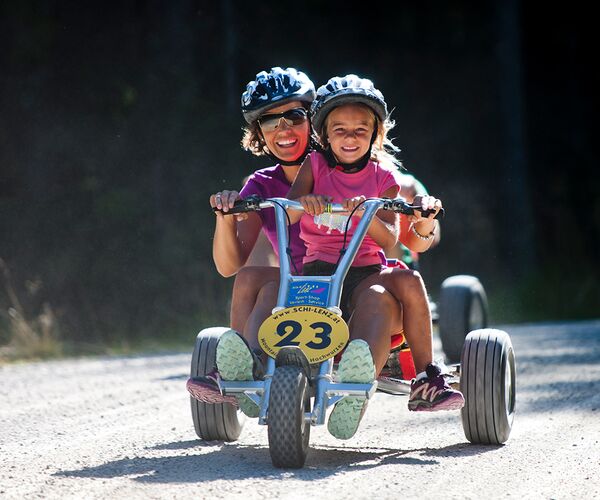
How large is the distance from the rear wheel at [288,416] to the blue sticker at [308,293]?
1.37 feet

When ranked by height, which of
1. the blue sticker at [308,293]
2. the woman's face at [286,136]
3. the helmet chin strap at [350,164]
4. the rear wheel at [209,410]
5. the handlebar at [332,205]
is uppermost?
the woman's face at [286,136]

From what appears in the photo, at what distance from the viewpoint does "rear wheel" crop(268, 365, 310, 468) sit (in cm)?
420

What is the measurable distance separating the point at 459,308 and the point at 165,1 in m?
8.59

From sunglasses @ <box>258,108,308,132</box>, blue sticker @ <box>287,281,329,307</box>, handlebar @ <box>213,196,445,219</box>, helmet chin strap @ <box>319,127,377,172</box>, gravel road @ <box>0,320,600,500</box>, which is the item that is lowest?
gravel road @ <box>0,320,600,500</box>

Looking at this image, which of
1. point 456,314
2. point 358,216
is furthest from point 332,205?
point 456,314

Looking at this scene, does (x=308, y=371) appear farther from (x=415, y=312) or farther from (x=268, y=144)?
(x=268, y=144)

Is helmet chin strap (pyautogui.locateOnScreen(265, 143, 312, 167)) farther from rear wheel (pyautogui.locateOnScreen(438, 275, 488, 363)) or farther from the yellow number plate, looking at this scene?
rear wheel (pyautogui.locateOnScreen(438, 275, 488, 363))

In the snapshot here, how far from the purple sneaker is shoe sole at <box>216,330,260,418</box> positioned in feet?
0.32

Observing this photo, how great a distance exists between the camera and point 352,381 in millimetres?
4465

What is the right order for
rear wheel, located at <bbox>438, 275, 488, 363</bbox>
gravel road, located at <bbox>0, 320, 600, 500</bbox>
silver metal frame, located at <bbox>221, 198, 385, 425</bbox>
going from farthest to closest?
rear wheel, located at <bbox>438, 275, 488, 363</bbox>
silver metal frame, located at <bbox>221, 198, 385, 425</bbox>
gravel road, located at <bbox>0, 320, 600, 500</bbox>

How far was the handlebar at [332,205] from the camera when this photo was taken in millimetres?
4793

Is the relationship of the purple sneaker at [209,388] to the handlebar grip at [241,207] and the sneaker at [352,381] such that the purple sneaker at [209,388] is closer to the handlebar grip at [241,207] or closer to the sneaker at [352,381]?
the sneaker at [352,381]

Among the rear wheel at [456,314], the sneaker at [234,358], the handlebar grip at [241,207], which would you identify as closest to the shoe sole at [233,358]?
the sneaker at [234,358]

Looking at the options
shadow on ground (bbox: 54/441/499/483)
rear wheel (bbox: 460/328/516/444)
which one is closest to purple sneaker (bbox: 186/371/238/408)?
shadow on ground (bbox: 54/441/499/483)
